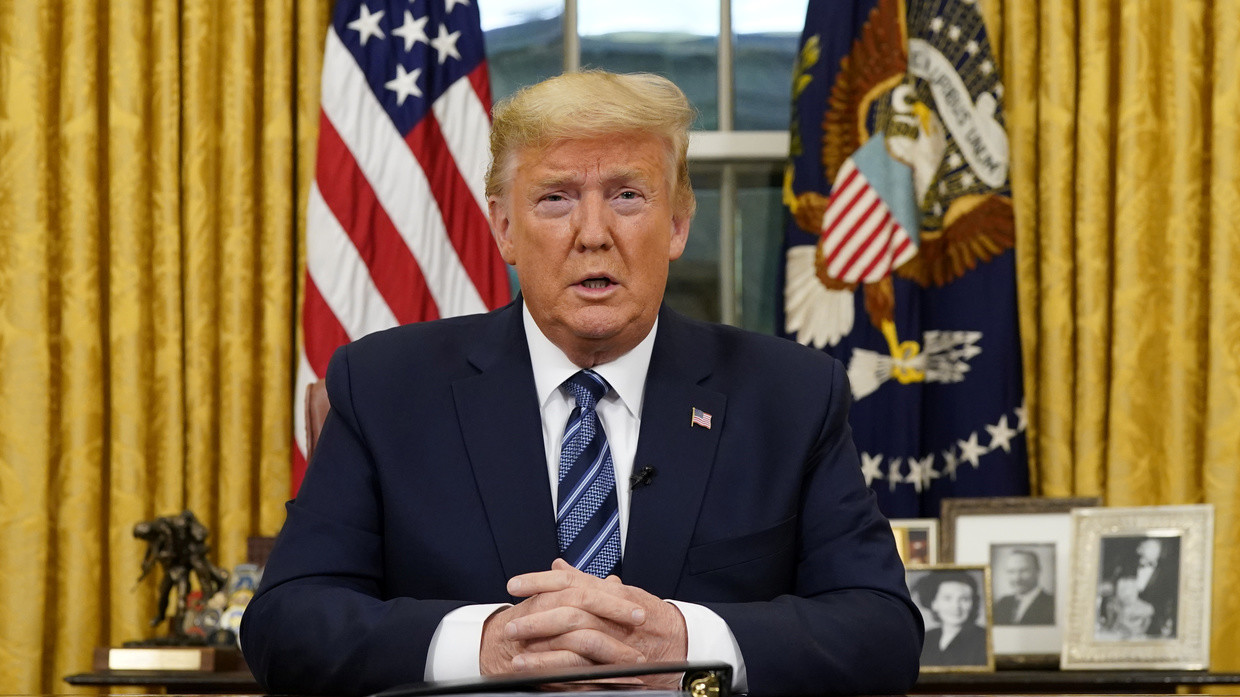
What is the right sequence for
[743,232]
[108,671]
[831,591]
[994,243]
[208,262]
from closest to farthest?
[831,591], [108,671], [994,243], [208,262], [743,232]

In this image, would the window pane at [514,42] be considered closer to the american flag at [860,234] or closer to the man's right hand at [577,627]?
the american flag at [860,234]

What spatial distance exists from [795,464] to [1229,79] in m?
2.22

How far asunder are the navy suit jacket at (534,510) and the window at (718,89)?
2064 millimetres

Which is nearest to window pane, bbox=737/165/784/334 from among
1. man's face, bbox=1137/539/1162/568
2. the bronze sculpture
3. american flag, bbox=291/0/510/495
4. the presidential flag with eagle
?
the presidential flag with eagle

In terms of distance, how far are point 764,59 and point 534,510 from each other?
2574 mm

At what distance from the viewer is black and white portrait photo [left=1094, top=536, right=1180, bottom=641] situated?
9.66 ft

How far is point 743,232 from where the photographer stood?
4047 mm

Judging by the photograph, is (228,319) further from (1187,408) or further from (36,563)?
(1187,408)

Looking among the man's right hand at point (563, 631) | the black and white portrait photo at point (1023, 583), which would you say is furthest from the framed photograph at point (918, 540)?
the man's right hand at point (563, 631)

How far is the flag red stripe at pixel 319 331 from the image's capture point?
346 cm

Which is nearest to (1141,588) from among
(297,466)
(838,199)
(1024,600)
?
(1024,600)

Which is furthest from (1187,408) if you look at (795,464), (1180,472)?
(795,464)

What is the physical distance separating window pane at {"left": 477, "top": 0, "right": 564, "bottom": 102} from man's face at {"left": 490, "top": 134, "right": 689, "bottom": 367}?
7.34 feet

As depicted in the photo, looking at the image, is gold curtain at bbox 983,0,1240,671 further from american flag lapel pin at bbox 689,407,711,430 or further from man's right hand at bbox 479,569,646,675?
man's right hand at bbox 479,569,646,675
